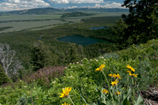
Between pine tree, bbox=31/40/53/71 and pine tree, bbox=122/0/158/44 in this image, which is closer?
pine tree, bbox=122/0/158/44

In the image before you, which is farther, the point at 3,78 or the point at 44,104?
the point at 3,78

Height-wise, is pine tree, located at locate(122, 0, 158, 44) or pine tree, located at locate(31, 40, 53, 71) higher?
pine tree, located at locate(122, 0, 158, 44)

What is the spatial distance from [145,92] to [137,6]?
9.21 meters

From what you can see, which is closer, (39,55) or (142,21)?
(142,21)

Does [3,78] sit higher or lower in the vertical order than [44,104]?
lower

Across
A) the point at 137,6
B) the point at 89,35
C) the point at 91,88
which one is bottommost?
the point at 89,35

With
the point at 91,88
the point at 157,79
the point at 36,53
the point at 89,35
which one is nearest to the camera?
the point at 91,88

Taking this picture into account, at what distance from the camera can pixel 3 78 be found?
1403 centimetres

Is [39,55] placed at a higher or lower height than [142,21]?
lower

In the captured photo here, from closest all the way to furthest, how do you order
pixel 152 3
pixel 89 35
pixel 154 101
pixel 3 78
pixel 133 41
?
pixel 154 101 < pixel 152 3 < pixel 133 41 < pixel 3 78 < pixel 89 35

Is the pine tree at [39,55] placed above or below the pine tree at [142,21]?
below

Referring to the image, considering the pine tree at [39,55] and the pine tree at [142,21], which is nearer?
the pine tree at [142,21]

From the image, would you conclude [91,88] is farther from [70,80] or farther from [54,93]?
[54,93]

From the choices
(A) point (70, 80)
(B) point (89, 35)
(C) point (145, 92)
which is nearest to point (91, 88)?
(A) point (70, 80)
